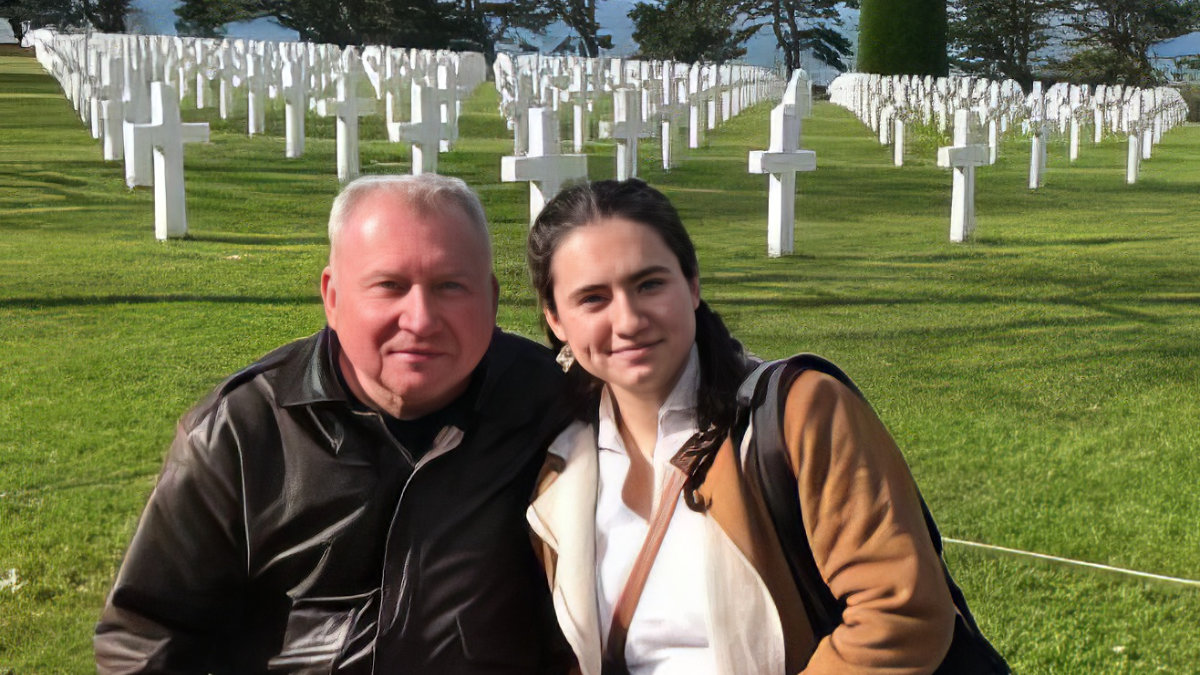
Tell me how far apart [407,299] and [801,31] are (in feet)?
145

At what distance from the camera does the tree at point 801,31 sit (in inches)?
1722

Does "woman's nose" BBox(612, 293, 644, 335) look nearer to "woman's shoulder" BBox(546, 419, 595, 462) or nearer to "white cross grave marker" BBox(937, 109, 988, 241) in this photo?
"woman's shoulder" BBox(546, 419, 595, 462)

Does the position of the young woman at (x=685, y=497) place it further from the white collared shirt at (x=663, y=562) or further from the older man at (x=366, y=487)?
the older man at (x=366, y=487)

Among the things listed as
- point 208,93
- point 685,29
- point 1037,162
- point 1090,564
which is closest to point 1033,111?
point 1037,162

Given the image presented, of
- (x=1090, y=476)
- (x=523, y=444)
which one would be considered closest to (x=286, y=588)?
(x=523, y=444)

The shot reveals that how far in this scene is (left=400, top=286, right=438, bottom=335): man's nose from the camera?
242 cm

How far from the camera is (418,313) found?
7.95 feet

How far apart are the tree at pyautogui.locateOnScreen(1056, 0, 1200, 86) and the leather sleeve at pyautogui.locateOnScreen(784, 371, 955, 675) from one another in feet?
130

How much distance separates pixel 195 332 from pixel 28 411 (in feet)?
4.26

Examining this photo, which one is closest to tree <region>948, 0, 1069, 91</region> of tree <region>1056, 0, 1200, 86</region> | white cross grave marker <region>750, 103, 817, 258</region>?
tree <region>1056, 0, 1200, 86</region>

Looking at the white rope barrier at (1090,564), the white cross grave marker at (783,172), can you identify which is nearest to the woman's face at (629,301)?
the white rope barrier at (1090,564)

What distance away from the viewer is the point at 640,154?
1739 centimetres

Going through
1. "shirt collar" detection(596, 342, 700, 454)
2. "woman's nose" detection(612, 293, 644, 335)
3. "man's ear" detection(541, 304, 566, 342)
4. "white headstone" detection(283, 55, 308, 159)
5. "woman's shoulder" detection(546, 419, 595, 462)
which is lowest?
"woman's shoulder" detection(546, 419, 595, 462)

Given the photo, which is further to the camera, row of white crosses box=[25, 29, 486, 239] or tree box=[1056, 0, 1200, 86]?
tree box=[1056, 0, 1200, 86]
